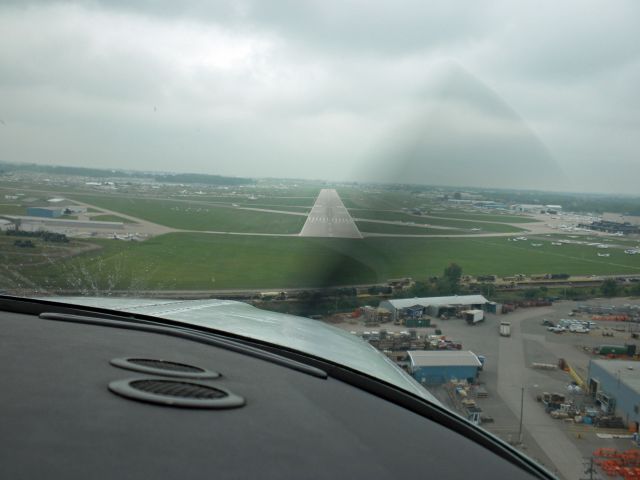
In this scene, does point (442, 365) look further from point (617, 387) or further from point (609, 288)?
point (609, 288)

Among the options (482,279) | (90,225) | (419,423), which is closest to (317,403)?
(419,423)

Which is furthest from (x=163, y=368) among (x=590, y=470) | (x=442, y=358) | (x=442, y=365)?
(x=442, y=358)

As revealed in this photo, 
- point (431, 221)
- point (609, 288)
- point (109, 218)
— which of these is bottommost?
point (609, 288)

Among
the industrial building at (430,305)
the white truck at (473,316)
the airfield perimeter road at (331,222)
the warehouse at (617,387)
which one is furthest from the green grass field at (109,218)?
the warehouse at (617,387)

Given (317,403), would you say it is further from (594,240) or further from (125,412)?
(594,240)

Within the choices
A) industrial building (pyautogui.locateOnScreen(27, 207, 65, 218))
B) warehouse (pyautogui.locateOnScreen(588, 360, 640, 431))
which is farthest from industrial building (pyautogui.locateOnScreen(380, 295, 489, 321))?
industrial building (pyautogui.locateOnScreen(27, 207, 65, 218))

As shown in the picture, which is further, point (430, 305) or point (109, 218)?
point (109, 218)

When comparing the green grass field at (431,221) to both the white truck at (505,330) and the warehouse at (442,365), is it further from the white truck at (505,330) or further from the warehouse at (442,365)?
the warehouse at (442,365)
